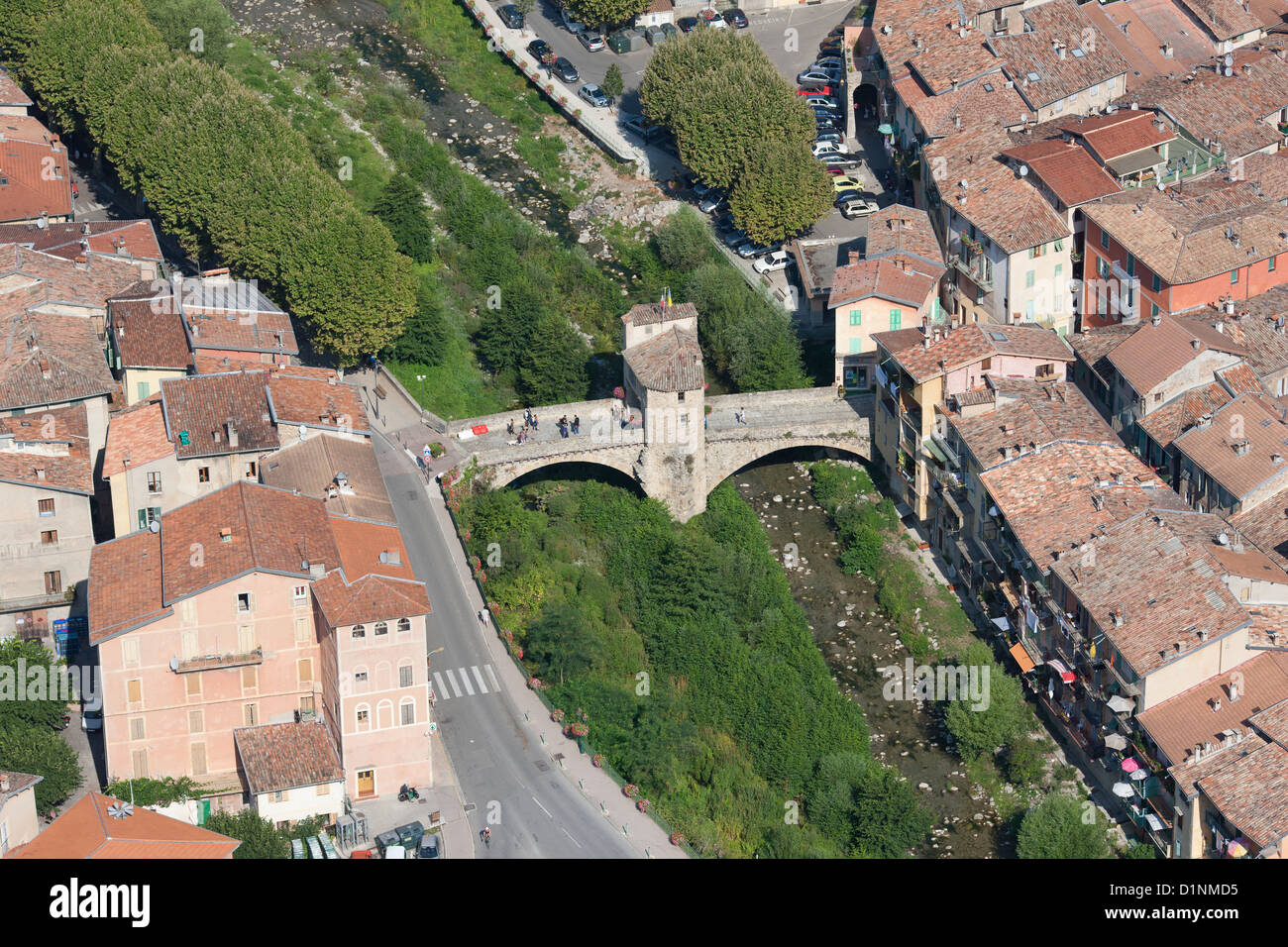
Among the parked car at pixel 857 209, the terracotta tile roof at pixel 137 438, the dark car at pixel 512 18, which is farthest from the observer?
the dark car at pixel 512 18

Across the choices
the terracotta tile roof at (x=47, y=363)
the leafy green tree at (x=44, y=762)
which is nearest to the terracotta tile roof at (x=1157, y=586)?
the leafy green tree at (x=44, y=762)

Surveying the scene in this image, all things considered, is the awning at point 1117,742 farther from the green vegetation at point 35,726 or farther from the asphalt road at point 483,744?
the green vegetation at point 35,726

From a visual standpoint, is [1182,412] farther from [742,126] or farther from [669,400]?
[742,126]

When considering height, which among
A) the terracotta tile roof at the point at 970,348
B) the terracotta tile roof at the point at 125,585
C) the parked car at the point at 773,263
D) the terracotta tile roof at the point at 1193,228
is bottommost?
the terracotta tile roof at the point at 125,585

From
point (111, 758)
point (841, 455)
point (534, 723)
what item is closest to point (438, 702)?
point (534, 723)

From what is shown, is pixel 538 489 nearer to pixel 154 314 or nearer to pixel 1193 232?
pixel 154 314
